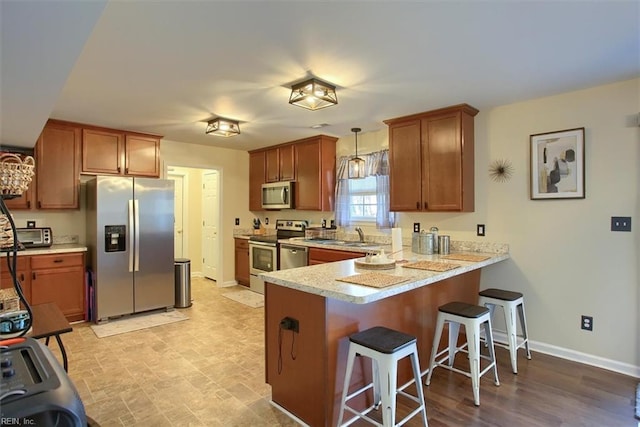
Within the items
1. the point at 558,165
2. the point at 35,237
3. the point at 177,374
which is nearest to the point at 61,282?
the point at 35,237

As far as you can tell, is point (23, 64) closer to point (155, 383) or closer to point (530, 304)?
point (155, 383)

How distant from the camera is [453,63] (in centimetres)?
247

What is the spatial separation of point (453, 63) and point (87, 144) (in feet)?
13.8

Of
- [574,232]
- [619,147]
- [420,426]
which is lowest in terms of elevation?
[420,426]

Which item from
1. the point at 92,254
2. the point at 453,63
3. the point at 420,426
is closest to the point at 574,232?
the point at 453,63

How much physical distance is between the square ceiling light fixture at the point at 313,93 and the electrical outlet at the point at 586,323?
285 cm

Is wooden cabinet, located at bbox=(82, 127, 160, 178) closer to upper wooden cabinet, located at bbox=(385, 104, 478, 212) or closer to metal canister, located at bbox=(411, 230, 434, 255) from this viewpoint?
upper wooden cabinet, located at bbox=(385, 104, 478, 212)

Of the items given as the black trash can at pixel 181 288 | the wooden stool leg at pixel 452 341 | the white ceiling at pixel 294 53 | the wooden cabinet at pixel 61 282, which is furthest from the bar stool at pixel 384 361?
the wooden cabinet at pixel 61 282

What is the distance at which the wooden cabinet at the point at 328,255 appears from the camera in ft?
13.3

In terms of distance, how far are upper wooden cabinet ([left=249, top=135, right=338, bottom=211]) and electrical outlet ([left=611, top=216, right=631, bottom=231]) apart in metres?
3.10

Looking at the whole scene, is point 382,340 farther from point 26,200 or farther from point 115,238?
point 26,200

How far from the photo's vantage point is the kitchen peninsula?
2002mm

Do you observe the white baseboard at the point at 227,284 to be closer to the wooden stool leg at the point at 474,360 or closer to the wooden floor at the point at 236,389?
the wooden floor at the point at 236,389

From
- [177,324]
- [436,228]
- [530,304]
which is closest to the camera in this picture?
[530,304]
